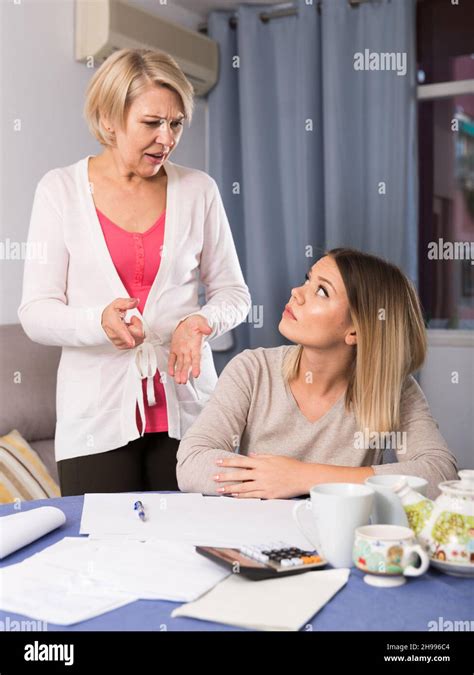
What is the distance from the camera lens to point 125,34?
10.2ft

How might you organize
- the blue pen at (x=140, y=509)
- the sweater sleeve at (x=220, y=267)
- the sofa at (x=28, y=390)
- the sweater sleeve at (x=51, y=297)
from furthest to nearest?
the sofa at (x=28, y=390), the sweater sleeve at (x=220, y=267), the sweater sleeve at (x=51, y=297), the blue pen at (x=140, y=509)

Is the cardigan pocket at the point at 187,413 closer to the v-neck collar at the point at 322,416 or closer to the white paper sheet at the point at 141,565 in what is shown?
the v-neck collar at the point at 322,416

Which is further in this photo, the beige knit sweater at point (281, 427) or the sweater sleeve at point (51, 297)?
the sweater sleeve at point (51, 297)

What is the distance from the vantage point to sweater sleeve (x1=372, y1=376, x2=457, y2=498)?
1412 mm

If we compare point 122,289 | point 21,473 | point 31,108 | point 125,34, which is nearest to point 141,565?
point 122,289

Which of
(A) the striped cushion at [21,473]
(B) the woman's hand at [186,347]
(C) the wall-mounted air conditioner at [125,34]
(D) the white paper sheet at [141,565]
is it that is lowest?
(A) the striped cushion at [21,473]

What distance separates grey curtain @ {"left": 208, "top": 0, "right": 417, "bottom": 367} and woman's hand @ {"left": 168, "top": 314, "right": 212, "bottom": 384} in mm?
1895

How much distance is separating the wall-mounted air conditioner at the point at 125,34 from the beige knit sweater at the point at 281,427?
1864 millimetres

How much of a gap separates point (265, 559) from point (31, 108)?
2335mm

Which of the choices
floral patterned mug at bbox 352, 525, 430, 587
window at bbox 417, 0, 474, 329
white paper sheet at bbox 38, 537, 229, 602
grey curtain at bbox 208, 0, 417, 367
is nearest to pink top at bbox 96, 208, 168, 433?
white paper sheet at bbox 38, 537, 229, 602

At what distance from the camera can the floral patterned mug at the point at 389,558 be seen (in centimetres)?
97

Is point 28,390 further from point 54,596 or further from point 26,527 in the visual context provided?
point 54,596

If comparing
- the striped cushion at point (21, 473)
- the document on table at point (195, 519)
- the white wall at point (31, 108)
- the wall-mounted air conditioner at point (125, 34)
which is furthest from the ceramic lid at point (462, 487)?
the wall-mounted air conditioner at point (125, 34)
